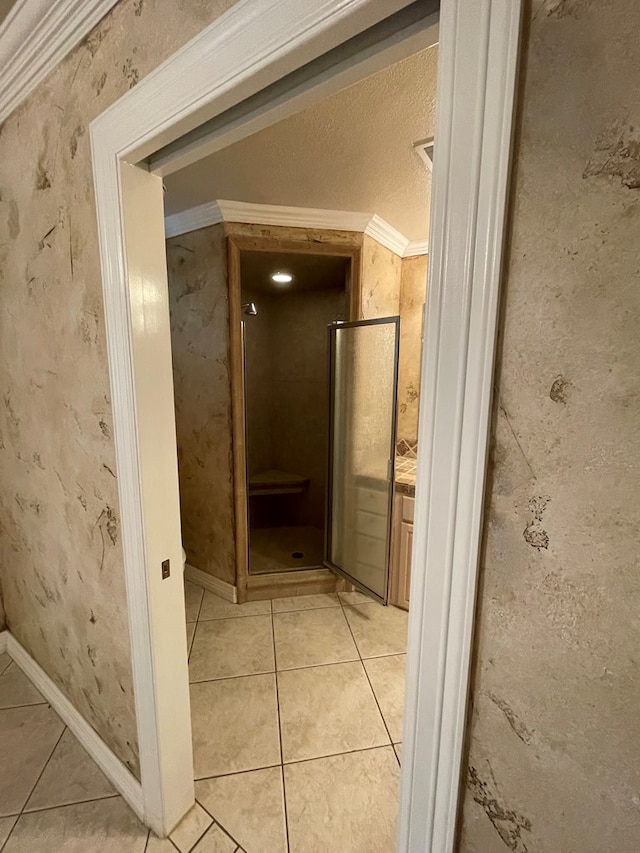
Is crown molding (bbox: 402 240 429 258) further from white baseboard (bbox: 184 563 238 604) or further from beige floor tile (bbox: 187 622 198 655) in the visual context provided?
beige floor tile (bbox: 187 622 198 655)

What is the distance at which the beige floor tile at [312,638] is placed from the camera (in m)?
2.03

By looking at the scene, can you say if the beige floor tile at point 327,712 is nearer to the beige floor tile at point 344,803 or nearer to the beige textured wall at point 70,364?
the beige floor tile at point 344,803

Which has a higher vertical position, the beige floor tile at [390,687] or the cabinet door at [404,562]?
the cabinet door at [404,562]

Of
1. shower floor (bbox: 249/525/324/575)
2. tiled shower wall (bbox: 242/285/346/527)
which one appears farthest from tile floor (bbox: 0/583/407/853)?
tiled shower wall (bbox: 242/285/346/527)

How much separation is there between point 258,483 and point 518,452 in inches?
123

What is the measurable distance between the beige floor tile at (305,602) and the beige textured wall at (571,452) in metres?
2.07

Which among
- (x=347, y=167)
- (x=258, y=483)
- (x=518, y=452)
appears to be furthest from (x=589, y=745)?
(x=258, y=483)

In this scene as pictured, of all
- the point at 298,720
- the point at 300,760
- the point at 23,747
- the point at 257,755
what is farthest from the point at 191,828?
the point at 23,747

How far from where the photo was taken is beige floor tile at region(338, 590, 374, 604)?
2.54 meters

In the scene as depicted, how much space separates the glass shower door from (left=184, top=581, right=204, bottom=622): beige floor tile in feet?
2.99

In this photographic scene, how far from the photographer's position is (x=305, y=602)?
99.4 inches

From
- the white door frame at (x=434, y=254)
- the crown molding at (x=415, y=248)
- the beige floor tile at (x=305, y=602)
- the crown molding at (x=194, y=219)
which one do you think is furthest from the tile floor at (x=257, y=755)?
the crown molding at (x=415, y=248)

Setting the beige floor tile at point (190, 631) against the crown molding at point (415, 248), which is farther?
the crown molding at point (415, 248)

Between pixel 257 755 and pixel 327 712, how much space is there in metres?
0.35
